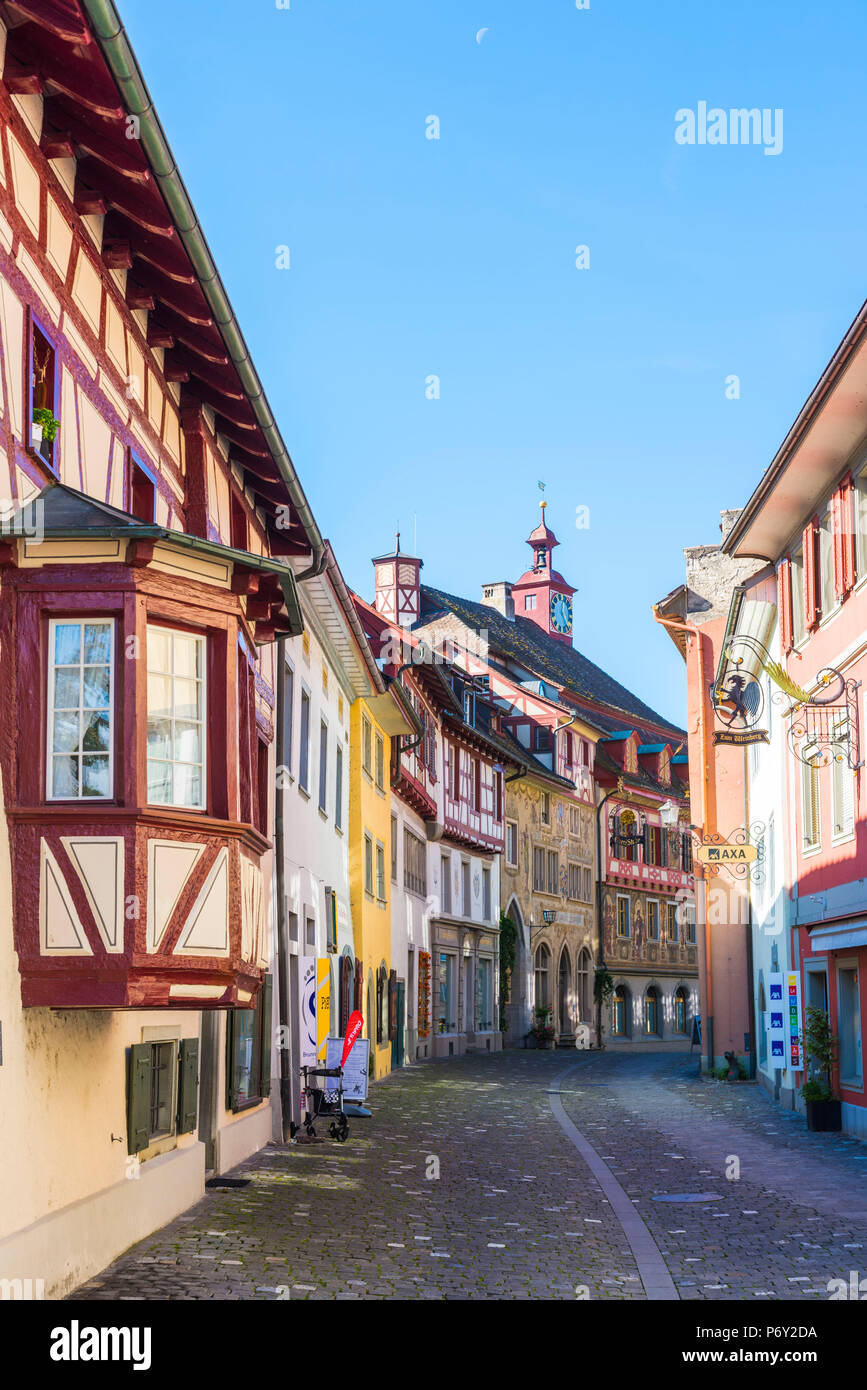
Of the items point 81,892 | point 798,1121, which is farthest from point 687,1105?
point 81,892

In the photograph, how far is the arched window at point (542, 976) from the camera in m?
50.2

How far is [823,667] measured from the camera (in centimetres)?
1917

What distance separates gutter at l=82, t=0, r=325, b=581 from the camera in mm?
7754

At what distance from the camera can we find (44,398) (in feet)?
29.8

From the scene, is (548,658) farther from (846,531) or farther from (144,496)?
(144,496)

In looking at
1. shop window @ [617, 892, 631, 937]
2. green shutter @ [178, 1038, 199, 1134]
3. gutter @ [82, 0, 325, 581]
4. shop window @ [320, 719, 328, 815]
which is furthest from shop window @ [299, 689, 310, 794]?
shop window @ [617, 892, 631, 937]

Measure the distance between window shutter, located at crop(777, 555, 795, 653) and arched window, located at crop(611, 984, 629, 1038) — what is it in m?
36.6

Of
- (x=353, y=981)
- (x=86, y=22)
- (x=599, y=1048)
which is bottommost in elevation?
(x=599, y=1048)

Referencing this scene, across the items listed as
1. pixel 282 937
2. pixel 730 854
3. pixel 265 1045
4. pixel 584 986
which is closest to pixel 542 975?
pixel 584 986

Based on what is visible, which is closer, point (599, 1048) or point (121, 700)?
point (121, 700)

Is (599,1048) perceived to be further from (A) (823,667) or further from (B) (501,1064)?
(A) (823,667)

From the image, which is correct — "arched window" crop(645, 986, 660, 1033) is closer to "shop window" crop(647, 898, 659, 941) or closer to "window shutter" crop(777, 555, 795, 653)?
"shop window" crop(647, 898, 659, 941)
